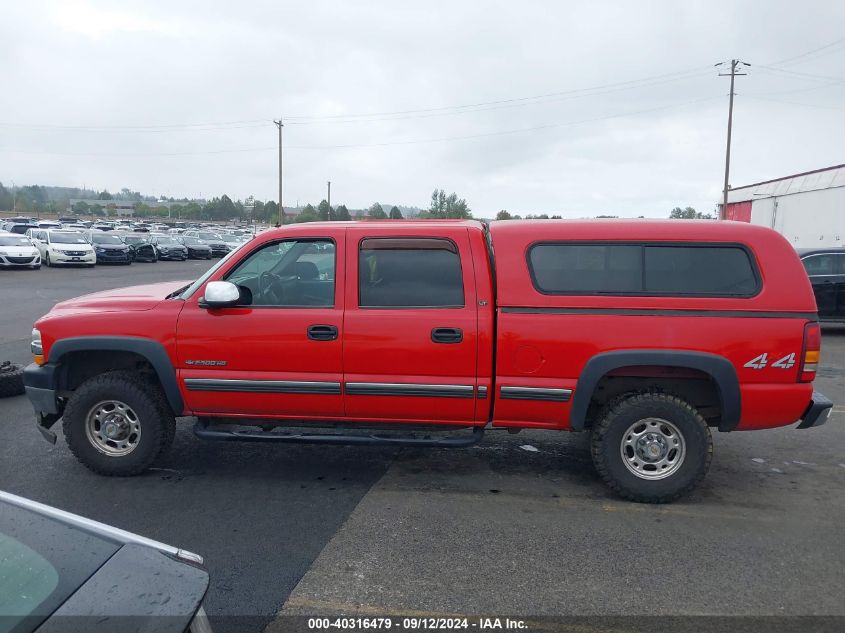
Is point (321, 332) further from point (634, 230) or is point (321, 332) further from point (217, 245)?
point (217, 245)

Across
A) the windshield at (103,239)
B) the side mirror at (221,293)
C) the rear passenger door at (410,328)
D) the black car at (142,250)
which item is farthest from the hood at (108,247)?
the rear passenger door at (410,328)

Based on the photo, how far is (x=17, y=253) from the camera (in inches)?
966

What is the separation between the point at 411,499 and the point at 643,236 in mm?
2449

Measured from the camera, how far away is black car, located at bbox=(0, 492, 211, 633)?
66.9 inches

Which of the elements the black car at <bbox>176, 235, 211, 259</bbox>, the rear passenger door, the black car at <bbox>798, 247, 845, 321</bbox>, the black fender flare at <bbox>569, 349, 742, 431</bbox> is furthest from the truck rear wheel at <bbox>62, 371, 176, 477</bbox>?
the black car at <bbox>176, 235, 211, 259</bbox>

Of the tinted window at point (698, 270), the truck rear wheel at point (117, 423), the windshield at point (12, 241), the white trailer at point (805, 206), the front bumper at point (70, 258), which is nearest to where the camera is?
the tinted window at point (698, 270)

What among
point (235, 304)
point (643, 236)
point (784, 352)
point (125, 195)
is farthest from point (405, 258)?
point (125, 195)

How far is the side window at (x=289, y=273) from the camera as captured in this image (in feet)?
15.8

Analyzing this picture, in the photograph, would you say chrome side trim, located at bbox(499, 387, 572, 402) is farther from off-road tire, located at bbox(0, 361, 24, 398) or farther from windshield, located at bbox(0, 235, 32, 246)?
windshield, located at bbox(0, 235, 32, 246)

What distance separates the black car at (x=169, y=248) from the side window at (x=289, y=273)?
33498mm

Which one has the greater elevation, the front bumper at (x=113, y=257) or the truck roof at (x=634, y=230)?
the truck roof at (x=634, y=230)

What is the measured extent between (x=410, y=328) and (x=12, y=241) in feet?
85.6

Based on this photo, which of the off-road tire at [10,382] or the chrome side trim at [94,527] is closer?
the chrome side trim at [94,527]

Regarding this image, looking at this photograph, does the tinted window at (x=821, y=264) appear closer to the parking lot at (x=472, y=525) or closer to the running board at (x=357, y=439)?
the parking lot at (x=472, y=525)
